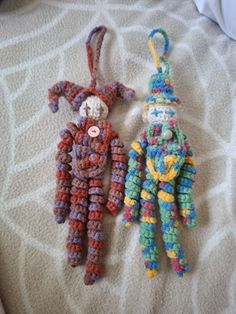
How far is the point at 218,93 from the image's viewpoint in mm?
776

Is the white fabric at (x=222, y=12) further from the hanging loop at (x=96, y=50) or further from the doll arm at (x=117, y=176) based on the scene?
the doll arm at (x=117, y=176)

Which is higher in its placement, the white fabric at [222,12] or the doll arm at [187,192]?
the white fabric at [222,12]

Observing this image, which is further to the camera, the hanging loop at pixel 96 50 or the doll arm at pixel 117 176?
the hanging loop at pixel 96 50

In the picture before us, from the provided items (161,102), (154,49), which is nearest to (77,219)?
(161,102)

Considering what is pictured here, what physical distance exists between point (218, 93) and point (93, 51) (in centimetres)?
30

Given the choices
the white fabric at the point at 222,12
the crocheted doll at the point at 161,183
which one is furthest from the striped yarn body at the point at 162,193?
the white fabric at the point at 222,12

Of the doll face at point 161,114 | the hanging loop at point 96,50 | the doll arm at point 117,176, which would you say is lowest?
the doll arm at point 117,176

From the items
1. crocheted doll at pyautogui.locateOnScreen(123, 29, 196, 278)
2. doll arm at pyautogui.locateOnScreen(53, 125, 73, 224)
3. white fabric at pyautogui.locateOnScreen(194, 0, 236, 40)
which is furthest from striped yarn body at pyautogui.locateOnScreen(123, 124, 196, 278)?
white fabric at pyautogui.locateOnScreen(194, 0, 236, 40)

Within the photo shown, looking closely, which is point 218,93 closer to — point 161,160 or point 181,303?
point 161,160

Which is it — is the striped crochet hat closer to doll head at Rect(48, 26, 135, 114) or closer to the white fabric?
doll head at Rect(48, 26, 135, 114)

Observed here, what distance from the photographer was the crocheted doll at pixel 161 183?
610 mm

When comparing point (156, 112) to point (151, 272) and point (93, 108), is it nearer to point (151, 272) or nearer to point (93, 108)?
point (93, 108)

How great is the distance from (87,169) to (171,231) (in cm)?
19

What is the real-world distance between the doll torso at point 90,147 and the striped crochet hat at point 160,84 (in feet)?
0.35
